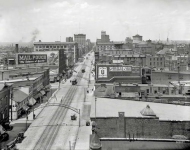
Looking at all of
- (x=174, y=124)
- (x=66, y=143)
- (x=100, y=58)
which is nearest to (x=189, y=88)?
(x=174, y=124)

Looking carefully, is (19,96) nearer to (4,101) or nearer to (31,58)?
(4,101)

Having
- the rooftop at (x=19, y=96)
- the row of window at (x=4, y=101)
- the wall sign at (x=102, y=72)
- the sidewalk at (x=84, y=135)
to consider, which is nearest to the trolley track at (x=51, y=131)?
the sidewalk at (x=84, y=135)

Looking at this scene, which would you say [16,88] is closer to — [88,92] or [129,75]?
[88,92]

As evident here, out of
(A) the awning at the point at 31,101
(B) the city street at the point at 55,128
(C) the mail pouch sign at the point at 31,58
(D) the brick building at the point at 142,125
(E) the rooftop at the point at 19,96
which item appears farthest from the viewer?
(C) the mail pouch sign at the point at 31,58

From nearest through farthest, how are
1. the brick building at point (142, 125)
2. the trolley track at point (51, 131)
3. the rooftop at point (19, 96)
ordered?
the trolley track at point (51, 131)
the brick building at point (142, 125)
the rooftop at point (19, 96)

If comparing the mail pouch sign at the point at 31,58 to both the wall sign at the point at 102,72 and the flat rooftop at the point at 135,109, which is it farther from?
the flat rooftop at the point at 135,109

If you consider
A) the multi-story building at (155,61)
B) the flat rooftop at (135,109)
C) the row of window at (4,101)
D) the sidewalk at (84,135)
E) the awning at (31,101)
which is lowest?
the sidewalk at (84,135)

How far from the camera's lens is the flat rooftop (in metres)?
41.6

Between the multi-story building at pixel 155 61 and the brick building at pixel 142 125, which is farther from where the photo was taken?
the multi-story building at pixel 155 61

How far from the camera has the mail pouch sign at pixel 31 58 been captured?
98.2 m

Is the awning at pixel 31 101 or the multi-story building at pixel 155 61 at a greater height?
the multi-story building at pixel 155 61

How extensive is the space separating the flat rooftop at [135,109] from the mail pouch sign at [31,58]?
183 ft

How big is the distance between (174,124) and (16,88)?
39574 millimetres

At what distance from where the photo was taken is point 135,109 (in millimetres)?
44938
